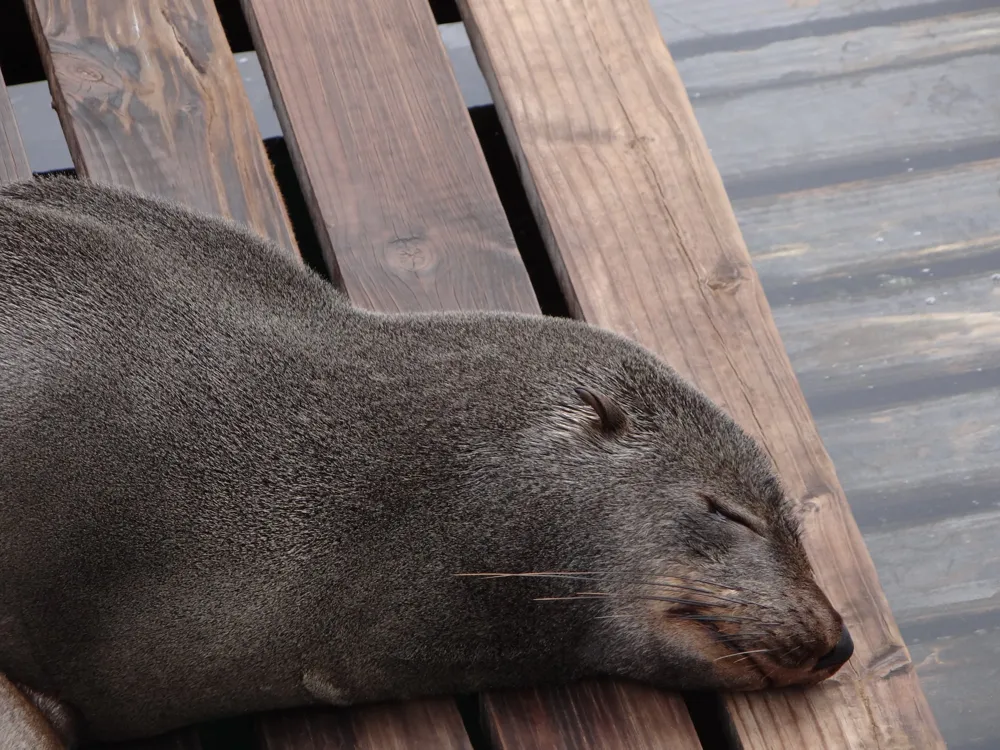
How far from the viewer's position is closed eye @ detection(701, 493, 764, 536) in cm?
269

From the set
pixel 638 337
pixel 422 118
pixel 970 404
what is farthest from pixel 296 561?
pixel 970 404

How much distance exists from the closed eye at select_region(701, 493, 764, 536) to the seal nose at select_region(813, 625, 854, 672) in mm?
316

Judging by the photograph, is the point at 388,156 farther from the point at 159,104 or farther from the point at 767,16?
the point at 767,16

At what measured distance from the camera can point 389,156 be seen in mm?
3578

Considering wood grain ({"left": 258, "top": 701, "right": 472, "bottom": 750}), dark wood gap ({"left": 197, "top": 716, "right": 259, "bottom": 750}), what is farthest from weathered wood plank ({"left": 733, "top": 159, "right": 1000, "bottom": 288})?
dark wood gap ({"left": 197, "top": 716, "right": 259, "bottom": 750})

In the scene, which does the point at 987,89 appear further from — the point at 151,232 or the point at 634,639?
the point at 151,232

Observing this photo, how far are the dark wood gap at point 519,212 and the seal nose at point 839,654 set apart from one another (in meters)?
1.28

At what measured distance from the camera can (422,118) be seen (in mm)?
3645

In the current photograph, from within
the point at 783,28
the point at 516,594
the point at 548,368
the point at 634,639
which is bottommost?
the point at 634,639

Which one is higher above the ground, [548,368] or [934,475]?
[548,368]

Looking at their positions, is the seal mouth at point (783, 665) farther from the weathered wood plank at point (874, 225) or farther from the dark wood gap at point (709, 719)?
the weathered wood plank at point (874, 225)

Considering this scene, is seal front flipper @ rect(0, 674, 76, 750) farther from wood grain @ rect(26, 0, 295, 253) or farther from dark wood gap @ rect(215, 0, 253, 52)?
dark wood gap @ rect(215, 0, 253, 52)

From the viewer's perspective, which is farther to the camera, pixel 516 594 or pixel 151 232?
pixel 151 232

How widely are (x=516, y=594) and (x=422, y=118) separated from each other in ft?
5.24
